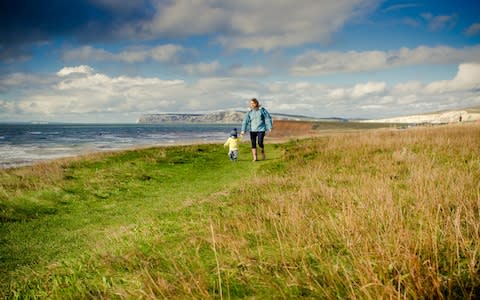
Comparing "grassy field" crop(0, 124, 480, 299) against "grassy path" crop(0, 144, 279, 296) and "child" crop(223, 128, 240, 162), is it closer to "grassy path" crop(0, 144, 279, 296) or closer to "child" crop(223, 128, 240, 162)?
"grassy path" crop(0, 144, 279, 296)

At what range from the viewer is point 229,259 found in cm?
418

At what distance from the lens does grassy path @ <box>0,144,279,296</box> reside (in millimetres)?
5992

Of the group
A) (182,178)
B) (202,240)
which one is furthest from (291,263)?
(182,178)

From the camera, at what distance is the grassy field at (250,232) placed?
10.5 feet

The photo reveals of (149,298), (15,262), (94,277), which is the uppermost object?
(149,298)

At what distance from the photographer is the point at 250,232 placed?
511 cm

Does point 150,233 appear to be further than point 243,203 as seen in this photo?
No

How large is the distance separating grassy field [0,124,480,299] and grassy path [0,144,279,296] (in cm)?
5

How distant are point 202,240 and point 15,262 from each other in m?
3.72

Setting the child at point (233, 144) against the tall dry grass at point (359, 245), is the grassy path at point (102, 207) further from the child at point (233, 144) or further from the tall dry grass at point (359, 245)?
the tall dry grass at point (359, 245)

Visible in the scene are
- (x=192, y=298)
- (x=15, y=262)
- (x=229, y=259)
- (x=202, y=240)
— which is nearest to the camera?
(x=192, y=298)

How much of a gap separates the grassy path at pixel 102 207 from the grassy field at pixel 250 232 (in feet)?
0.16

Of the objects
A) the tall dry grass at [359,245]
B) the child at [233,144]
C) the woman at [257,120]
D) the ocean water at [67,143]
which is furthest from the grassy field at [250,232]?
the ocean water at [67,143]

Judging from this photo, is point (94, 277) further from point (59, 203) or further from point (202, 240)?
point (59, 203)
